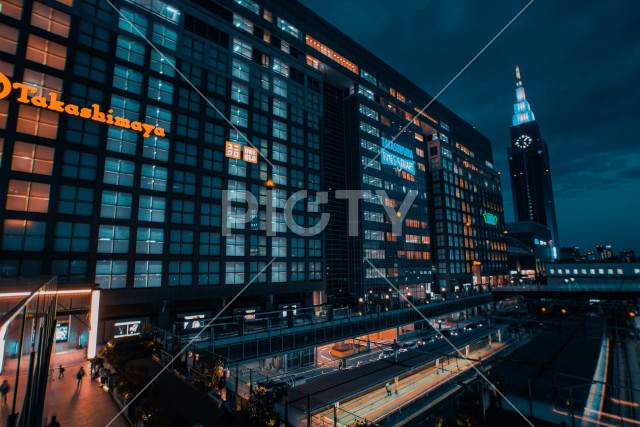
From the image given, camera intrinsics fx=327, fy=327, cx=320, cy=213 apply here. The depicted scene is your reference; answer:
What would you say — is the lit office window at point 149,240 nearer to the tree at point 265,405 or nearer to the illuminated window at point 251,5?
the tree at point 265,405

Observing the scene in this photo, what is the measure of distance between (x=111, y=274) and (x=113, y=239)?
4.12 meters

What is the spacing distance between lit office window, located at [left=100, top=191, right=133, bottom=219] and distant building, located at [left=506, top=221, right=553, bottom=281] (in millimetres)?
152706

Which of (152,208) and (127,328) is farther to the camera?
(152,208)

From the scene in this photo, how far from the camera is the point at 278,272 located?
176 feet

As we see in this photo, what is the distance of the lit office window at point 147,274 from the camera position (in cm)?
4038

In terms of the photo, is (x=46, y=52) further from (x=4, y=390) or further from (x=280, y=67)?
(x=4, y=390)

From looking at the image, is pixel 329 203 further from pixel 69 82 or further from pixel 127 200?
pixel 69 82

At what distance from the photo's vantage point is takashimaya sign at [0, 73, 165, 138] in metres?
Result: 33.6

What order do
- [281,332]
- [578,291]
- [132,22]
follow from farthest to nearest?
[578,291] < [132,22] < [281,332]

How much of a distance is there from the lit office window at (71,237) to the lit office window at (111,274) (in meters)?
2.55

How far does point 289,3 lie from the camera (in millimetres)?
63906

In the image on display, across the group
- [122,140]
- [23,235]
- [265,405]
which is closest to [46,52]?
[122,140]

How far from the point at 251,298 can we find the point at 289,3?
5592cm

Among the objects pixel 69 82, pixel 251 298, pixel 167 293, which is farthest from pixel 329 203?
pixel 69 82
